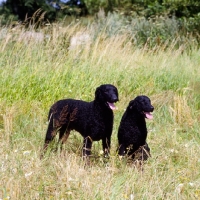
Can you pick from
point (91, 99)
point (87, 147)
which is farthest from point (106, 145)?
point (91, 99)

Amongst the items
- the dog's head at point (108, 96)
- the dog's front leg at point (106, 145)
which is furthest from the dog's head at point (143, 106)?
the dog's front leg at point (106, 145)

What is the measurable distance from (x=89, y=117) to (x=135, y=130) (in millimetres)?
446

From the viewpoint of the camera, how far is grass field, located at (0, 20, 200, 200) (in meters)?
3.11

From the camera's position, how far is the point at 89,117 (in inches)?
149

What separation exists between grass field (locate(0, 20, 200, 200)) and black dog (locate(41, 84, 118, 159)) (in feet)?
0.65

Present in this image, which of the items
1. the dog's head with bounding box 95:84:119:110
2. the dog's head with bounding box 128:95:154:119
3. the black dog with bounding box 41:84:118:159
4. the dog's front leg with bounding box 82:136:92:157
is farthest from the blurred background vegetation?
the dog's head with bounding box 128:95:154:119

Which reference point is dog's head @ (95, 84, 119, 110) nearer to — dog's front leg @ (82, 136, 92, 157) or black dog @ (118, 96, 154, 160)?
black dog @ (118, 96, 154, 160)

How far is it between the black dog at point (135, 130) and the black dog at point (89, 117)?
15 cm

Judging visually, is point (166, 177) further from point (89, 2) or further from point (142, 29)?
point (89, 2)

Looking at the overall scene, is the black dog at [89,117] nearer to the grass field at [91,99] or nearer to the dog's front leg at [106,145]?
the dog's front leg at [106,145]

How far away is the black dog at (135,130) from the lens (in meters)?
3.61

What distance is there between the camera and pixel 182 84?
21.2ft

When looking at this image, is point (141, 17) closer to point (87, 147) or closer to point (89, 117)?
point (89, 117)

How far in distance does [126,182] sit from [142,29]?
23.8 feet
